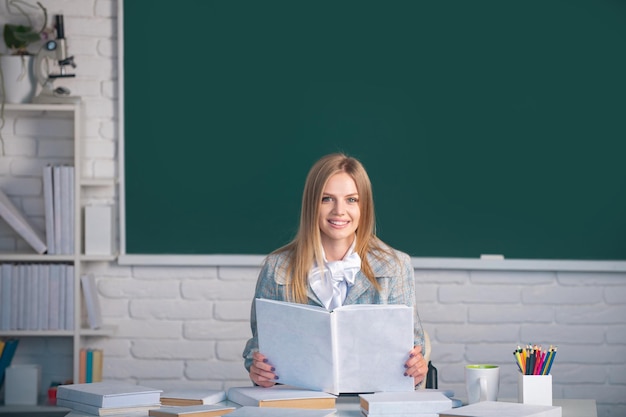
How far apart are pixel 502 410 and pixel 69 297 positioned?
7.18 ft

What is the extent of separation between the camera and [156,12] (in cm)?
386

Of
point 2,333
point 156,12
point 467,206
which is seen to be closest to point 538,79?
point 467,206

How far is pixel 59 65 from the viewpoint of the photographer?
3.75m

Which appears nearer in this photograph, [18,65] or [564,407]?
[564,407]

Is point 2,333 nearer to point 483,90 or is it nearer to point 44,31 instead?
point 44,31

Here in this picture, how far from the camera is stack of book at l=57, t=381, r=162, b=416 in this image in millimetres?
2178

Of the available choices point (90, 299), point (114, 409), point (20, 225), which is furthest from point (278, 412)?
point (20, 225)

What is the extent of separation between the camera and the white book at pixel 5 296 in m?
3.71

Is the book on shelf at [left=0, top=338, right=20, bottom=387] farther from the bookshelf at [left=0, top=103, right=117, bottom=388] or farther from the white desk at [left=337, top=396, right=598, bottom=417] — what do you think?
the white desk at [left=337, top=396, right=598, bottom=417]

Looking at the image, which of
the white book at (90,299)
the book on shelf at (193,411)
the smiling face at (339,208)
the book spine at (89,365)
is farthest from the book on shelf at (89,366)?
the book on shelf at (193,411)

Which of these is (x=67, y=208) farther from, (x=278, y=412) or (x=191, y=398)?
(x=278, y=412)

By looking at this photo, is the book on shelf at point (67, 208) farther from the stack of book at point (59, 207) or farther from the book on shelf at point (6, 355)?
the book on shelf at point (6, 355)

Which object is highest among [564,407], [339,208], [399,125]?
[399,125]

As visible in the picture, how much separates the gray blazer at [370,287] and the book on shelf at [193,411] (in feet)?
1.80
